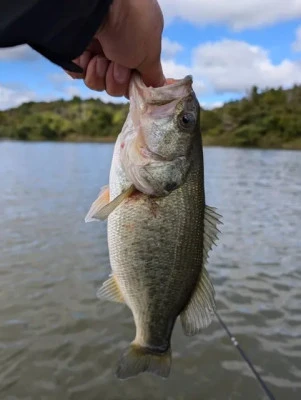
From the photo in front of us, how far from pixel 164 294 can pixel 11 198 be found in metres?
14.5

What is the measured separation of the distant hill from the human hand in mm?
55764

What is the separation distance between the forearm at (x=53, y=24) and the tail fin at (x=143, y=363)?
5.51 feet

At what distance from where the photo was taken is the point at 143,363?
2668 mm

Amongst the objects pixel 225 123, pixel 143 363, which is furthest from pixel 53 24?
pixel 225 123

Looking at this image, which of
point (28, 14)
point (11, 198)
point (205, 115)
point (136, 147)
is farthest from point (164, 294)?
point (205, 115)

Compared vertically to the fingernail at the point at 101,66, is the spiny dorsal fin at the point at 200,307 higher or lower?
lower

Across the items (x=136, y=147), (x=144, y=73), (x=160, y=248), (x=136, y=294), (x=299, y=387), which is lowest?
(x=299, y=387)

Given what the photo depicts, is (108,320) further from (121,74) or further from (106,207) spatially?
(121,74)

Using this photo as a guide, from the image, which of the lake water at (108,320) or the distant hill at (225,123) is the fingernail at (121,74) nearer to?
the lake water at (108,320)

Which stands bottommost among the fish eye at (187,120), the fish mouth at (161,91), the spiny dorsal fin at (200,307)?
the spiny dorsal fin at (200,307)

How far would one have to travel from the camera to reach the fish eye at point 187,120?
2486 millimetres

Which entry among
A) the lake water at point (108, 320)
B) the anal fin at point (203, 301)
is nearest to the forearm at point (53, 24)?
the anal fin at point (203, 301)

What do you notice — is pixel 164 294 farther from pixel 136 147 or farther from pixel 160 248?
pixel 136 147

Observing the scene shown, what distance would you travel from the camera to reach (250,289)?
773cm
